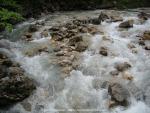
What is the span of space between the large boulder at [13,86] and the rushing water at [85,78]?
0.18m

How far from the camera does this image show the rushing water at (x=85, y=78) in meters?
7.17

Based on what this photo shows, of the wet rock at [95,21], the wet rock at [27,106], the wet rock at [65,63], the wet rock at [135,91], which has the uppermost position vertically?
the wet rock at [95,21]

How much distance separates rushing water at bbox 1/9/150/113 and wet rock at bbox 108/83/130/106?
0.46 ft

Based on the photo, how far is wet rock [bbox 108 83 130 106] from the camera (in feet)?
23.3

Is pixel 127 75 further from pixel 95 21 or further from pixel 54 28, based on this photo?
pixel 95 21

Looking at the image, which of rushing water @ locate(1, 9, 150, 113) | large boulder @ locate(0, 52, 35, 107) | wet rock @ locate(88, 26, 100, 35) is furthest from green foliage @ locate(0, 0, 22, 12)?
large boulder @ locate(0, 52, 35, 107)

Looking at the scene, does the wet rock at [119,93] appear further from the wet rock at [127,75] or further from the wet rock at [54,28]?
the wet rock at [54,28]

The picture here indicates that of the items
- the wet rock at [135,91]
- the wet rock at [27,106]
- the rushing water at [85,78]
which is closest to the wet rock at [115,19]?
the rushing water at [85,78]

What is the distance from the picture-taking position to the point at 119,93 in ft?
23.8

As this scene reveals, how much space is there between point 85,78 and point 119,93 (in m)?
1.24

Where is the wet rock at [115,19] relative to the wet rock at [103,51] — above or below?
above

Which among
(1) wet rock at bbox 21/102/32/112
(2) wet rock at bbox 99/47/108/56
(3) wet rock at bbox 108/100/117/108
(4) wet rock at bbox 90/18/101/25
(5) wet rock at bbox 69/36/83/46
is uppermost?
(4) wet rock at bbox 90/18/101/25

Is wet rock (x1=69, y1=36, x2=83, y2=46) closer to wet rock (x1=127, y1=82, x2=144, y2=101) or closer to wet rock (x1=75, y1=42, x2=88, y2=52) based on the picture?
wet rock (x1=75, y1=42, x2=88, y2=52)

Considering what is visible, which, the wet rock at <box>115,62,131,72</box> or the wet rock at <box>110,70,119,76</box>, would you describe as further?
the wet rock at <box>115,62,131,72</box>
